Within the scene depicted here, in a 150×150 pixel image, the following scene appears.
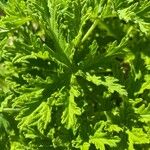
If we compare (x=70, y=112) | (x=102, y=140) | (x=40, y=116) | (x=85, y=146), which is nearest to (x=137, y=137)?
(x=102, y=140)

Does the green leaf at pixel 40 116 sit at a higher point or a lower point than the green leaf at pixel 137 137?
higher

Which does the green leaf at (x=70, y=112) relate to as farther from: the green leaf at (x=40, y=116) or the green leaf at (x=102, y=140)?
the green leaf at (x=102, y=140)

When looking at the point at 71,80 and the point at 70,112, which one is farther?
the point at 71,80

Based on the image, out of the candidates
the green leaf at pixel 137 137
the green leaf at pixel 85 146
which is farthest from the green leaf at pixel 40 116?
the green leaf at pixel 137 137

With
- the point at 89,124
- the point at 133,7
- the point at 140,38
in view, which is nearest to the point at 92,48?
the point at 133,7

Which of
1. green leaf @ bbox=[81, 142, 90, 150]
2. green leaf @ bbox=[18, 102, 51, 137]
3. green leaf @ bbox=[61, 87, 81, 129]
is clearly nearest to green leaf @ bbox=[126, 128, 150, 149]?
green leaf @ bbox=[81, 142, 90, 150]

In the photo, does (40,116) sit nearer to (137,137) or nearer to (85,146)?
(85,146)

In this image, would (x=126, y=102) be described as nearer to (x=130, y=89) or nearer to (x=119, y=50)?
(x=130, y=89)

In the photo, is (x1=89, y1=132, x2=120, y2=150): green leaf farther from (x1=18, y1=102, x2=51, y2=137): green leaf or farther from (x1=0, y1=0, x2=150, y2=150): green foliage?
Answer: (x1=18, y1=102, x2=51, y2=137): green leaf
